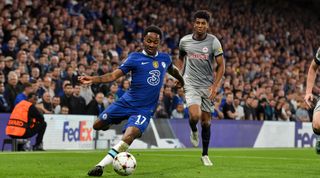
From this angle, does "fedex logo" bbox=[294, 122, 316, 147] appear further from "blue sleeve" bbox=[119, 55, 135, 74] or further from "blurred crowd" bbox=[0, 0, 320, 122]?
"blue sleeve" bbox=[119, 55, 135, 74]

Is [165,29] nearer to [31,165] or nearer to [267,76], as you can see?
[267,76]

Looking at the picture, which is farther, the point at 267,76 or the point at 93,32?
the point at 267,76

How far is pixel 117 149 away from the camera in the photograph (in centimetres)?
934

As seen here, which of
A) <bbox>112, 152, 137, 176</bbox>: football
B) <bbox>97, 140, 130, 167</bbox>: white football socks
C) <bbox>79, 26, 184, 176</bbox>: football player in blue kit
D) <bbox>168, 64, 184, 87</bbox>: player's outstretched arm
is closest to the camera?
<bbox>112, 152, 137, 176</bbox>: football

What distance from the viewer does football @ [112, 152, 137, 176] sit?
8.96 metres

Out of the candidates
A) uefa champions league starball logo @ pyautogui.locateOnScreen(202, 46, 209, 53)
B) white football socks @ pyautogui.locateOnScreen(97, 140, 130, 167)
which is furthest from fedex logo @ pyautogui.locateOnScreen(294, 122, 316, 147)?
white football socks @ pyautogui.locateOnScreen(97, 140, 130, 167)

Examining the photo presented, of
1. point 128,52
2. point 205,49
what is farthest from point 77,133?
point 205,49

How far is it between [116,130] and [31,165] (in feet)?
28.6

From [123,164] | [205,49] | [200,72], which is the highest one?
[205,49]

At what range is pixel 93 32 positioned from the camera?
2445 centimetres

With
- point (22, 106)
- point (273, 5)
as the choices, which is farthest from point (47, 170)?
point (273, 5)

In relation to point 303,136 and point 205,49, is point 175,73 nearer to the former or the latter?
point 205,49

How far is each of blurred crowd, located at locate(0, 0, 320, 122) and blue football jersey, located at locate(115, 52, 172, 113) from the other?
4021 millimetres

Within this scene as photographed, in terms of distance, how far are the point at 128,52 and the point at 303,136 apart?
7.45 m
